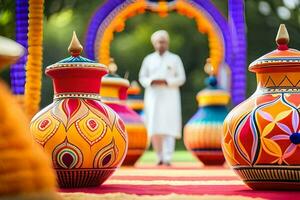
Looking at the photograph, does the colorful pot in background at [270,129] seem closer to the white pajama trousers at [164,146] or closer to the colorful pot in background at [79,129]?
the colorful pot in background at [79,129]

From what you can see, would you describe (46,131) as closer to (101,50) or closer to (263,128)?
(263,128)

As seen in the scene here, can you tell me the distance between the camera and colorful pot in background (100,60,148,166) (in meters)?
5.64

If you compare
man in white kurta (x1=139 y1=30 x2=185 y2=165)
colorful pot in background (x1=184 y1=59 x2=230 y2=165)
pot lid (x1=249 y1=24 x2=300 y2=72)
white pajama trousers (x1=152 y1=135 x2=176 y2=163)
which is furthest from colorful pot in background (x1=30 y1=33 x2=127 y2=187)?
man in white kurta (x1=139 y1=30 x2=185 y2=165)

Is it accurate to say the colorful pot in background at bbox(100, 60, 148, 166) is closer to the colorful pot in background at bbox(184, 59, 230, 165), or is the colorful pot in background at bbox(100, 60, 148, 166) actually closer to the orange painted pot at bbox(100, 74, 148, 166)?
the orange painted pot at bbox(100, 74, 148, 166)

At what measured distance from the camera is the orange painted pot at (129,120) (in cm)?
566

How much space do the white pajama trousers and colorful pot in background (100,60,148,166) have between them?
523 mm

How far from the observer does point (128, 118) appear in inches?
234

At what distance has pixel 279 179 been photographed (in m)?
2.60

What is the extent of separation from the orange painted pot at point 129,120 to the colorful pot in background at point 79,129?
260 cm

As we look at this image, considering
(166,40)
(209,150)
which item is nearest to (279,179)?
(209,150)

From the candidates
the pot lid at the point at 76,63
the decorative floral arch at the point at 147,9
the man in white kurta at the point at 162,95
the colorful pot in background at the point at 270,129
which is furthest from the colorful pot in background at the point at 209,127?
the colorful pot in background at the point at 270,129

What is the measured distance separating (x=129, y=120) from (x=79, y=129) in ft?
10.2

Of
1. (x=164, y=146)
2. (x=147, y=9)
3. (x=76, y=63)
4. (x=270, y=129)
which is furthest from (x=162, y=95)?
(x=270, y=129)

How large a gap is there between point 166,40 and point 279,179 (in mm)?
4537
